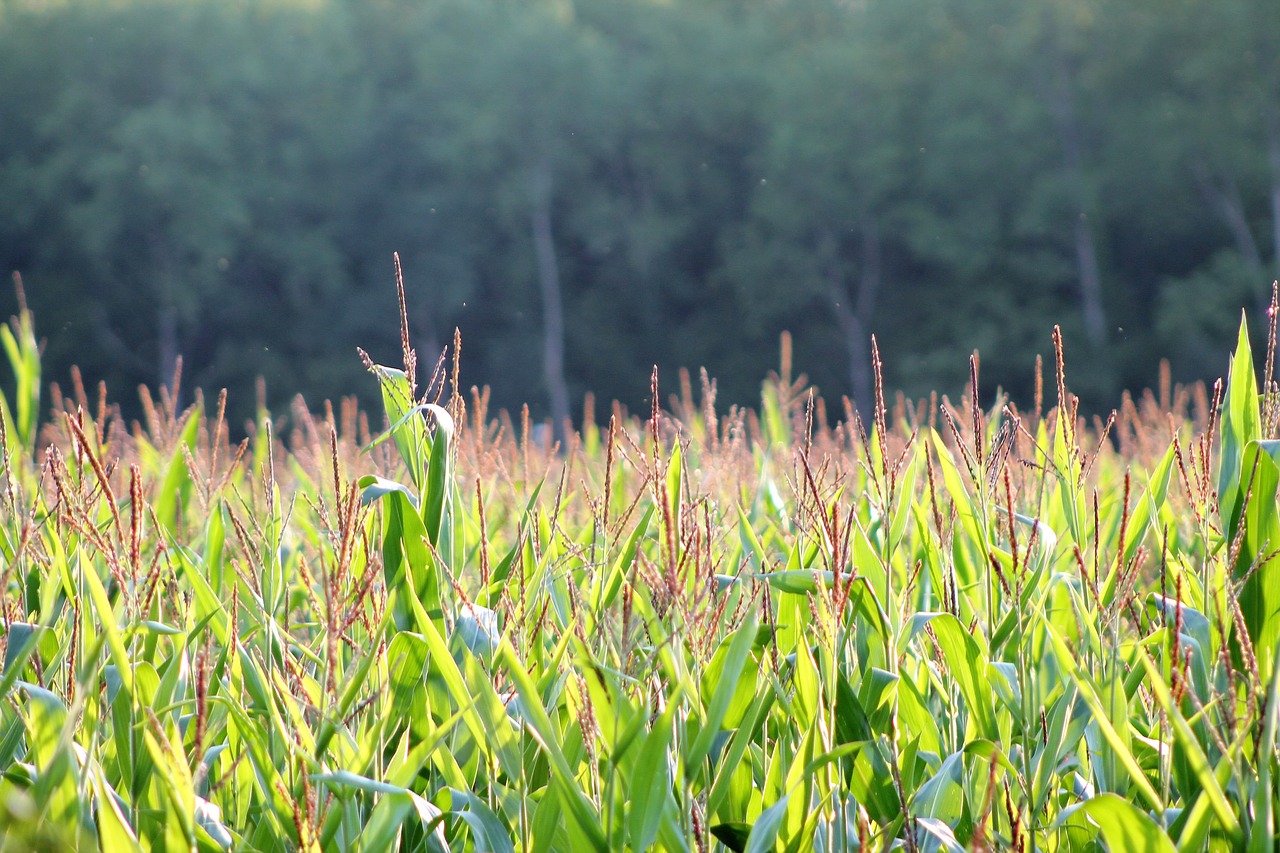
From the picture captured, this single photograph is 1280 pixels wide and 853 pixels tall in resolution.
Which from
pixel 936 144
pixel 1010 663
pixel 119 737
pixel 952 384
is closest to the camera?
pixel 119 737

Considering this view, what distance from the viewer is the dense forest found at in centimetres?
2183

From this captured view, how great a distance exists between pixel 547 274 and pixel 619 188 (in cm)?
286

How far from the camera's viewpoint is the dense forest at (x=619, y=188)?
2183 centimetres

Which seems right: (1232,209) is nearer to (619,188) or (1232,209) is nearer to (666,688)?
(619,188)

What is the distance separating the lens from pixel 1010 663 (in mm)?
1738

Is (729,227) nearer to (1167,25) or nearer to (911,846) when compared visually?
(1167,25)

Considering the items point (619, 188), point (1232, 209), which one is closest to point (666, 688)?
point (1232, 209)

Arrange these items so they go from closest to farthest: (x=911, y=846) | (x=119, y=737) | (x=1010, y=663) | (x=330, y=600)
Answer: (x=330, y=600), (x=911, y=846), (x=119, y=737), (x=1010, y=663)

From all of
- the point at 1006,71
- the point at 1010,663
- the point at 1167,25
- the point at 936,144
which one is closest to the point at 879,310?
the point at 936,144

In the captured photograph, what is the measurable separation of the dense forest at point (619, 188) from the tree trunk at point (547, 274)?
0.08 m

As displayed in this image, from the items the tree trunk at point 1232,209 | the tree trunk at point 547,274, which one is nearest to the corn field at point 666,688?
the tree trunk at point 1232,209

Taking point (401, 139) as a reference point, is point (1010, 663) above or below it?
below

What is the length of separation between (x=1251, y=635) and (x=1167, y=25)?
23.4 metres

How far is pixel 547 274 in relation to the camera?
1009 inches
